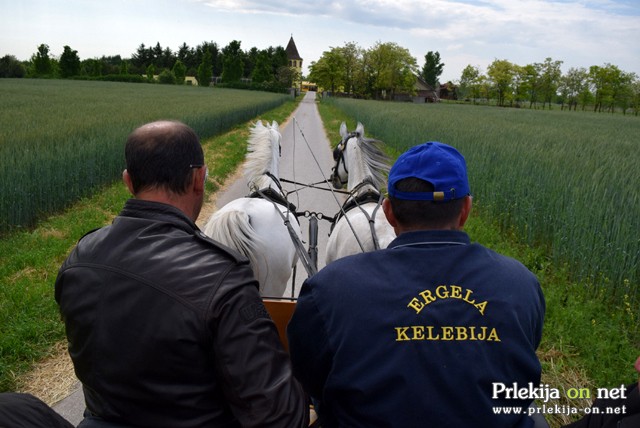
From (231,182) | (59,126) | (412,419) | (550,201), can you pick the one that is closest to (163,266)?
(412,419)

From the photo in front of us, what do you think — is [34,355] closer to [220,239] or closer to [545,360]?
[220,239]

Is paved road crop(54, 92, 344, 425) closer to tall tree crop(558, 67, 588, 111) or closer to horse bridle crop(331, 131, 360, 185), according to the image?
horse bridle crop(331, 131, 360, 185)

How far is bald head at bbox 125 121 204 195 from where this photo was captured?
1775mm

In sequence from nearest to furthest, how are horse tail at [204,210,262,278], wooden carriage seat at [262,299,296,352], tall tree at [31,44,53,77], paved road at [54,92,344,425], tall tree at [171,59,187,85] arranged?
wooden carriage seat at [262,299,296,352], paved road at [54,92,344,425], horse tail at [204,210,262,278], tall tree at [31,44,53,77], tall tree at [171,59,187,85]

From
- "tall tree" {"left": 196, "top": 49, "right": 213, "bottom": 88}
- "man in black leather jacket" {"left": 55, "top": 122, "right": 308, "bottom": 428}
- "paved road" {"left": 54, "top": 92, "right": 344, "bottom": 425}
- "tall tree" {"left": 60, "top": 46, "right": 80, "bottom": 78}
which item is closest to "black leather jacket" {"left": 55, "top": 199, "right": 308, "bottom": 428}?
"man in black leather jacket" {"left": 55, "top": 122, "right": 308, "bottom": 428}

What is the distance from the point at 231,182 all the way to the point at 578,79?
252ft

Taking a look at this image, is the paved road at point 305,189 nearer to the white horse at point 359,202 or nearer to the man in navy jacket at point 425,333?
the white horse at point 359,202

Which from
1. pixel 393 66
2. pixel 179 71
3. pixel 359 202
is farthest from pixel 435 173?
pixel 179 71

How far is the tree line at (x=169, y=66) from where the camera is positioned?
2645 inches

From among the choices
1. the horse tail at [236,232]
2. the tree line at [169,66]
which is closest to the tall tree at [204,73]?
the tree line at [169,66]

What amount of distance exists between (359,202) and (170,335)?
258 cm

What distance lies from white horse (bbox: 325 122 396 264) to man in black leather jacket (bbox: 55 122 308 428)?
5.82ft

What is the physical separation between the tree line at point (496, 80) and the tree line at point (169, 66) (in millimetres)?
7745

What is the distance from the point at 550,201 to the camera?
5645mm
